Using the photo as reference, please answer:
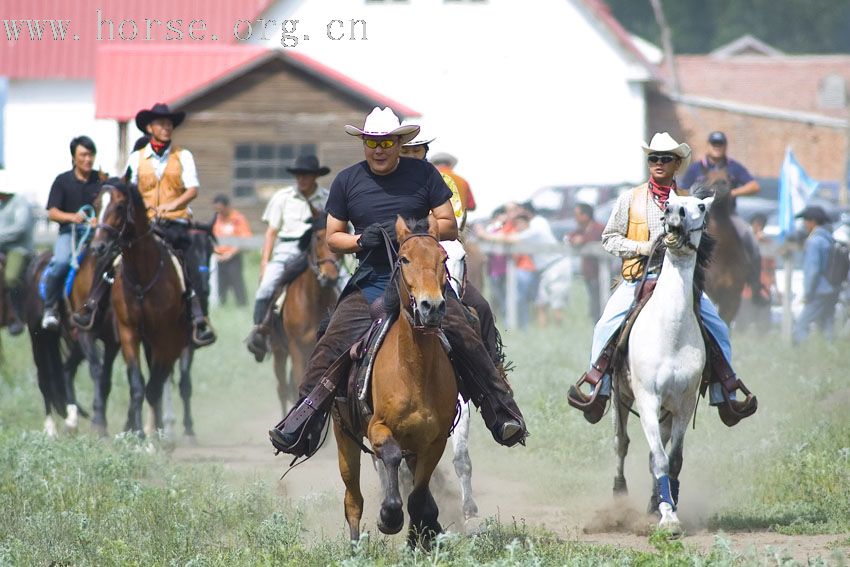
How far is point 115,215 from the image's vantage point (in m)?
13.8

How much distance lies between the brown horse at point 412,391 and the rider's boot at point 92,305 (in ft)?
22.3

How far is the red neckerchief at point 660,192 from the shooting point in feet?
34.9

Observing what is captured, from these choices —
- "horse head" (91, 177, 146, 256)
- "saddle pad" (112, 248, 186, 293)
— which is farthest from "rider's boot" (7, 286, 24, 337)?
"horse head" (91, 177, 146, 256)

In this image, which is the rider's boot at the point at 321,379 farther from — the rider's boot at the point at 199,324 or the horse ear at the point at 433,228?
the rider's boot at the point at 199,324

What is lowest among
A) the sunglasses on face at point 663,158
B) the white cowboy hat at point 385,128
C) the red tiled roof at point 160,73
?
the sunglasses on face at point 663,158

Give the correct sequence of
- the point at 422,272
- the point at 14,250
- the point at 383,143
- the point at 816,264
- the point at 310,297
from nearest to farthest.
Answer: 1. the point at 422,272
2. the point at 383,143
3. the point at 310,297
4. the point at 14,250
5. the point at 816,264

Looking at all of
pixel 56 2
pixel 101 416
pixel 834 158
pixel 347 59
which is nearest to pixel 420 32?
pixel 347 59

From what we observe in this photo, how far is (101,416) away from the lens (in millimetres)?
14867

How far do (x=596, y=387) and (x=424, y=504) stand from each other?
2500 mm

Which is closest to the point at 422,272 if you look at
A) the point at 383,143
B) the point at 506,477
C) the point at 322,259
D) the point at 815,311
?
the point at 383,143

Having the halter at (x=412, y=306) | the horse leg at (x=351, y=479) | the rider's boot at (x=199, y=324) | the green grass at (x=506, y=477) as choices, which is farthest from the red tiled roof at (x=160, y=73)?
the halter at (x=412, y=306)

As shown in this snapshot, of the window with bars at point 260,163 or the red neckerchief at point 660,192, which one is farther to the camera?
the window with bars at point 260,163

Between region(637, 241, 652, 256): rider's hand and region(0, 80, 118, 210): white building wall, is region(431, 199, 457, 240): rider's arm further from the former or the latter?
region(0, 80, 118, 210): white building wall

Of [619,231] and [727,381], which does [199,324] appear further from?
[727,381]
